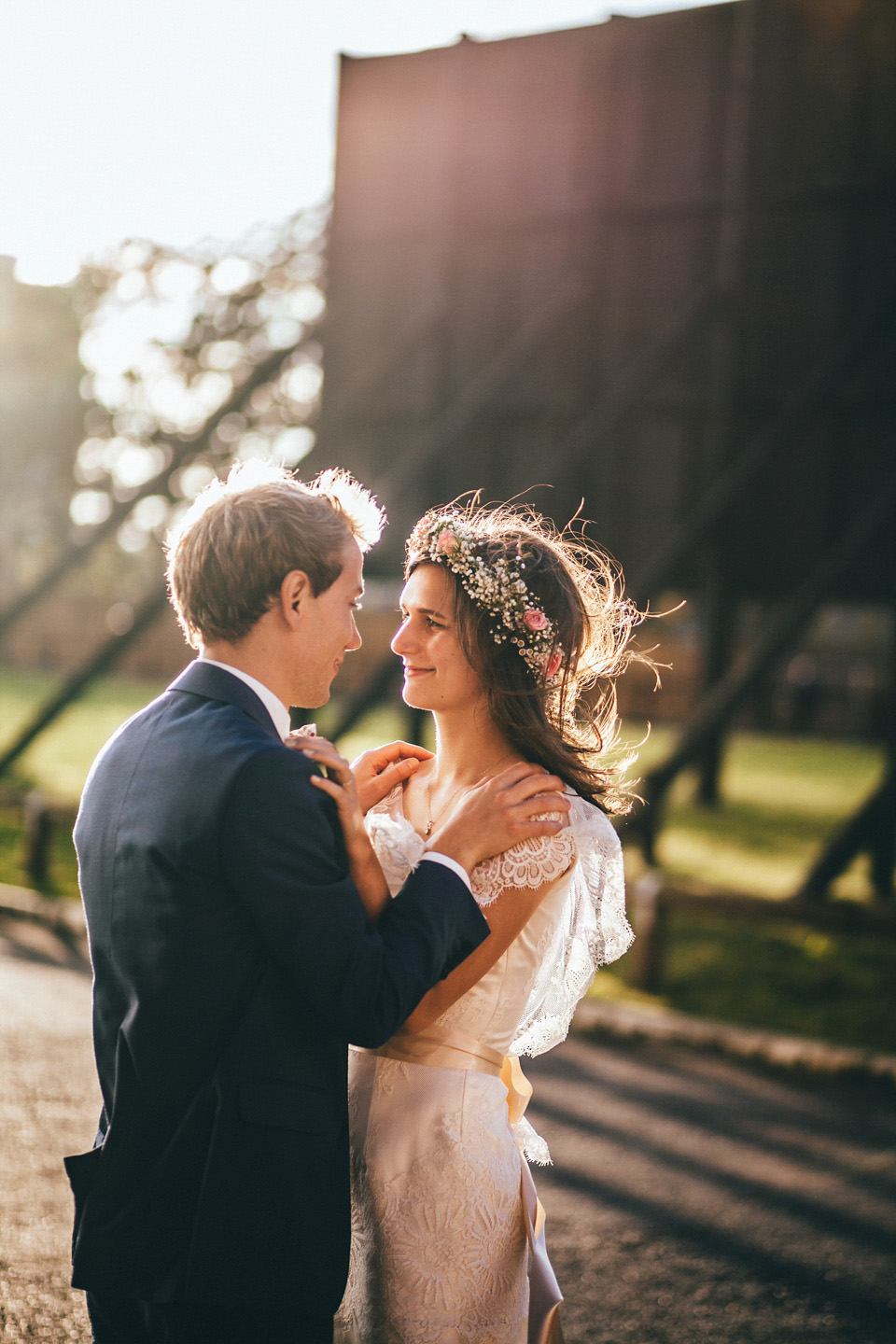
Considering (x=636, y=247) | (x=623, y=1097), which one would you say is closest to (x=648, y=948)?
(x=623, y=1097)

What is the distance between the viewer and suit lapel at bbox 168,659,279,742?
1811 mm

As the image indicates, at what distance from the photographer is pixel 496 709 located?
2.38 metres

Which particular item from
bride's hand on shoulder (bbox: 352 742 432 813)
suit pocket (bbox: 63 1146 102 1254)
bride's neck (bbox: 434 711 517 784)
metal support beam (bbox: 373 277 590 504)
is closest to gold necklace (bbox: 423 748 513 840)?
bride's neck (bbox: 434 711 517 784)

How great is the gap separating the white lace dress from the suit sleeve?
0.44 metres

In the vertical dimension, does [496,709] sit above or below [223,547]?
below

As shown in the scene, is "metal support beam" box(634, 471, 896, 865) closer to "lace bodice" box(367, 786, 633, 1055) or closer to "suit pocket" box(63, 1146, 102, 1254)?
"lace bodice" box(367, 786, 633, 1055)

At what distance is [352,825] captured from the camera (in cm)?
181

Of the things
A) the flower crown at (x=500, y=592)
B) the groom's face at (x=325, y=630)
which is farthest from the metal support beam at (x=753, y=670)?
the groom's face at (x=325, y=630)

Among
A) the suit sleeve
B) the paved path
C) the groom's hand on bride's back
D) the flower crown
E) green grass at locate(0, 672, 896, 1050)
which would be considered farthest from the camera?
green grass at locate(0, 672, 896, 1050)

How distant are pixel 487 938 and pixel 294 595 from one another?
2.54 ft

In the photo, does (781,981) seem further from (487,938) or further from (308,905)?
(308,905)

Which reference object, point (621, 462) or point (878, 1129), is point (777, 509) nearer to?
point (621, 462)

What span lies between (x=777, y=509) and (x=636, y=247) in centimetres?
273

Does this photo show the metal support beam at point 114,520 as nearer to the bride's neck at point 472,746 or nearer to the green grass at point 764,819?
the green grass at point 764,819
